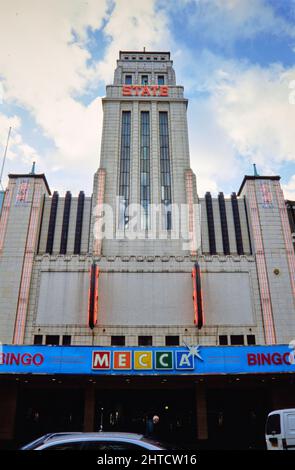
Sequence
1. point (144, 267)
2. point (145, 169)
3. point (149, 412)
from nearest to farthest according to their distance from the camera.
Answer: point (149, 412)
point (144, 267)
point (145, 169)

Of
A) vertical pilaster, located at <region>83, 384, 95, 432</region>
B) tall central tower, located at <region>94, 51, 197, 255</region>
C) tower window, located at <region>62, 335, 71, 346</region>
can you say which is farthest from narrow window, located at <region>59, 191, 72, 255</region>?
vertical pilaster, located at <region>83, 384, 95, 432</region>

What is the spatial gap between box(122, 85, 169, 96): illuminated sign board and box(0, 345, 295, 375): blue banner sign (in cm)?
3442

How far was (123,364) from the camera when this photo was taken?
1041 inches

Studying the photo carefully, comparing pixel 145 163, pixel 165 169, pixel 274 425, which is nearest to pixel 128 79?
pixel 145 163

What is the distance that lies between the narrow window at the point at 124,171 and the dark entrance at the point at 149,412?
17018mm

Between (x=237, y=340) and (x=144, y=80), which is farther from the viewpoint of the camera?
(x=144, y=80)

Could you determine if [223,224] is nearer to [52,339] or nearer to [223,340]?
[223,340]

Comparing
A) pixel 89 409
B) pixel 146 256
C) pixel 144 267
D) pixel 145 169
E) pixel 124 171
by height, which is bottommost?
pixel 89 409

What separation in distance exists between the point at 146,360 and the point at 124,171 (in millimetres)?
23259

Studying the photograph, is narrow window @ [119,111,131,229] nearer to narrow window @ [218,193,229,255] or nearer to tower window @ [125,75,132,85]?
tower window @ [125,75,132,85]

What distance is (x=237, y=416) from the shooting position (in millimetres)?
30219

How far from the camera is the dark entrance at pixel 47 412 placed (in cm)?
2966

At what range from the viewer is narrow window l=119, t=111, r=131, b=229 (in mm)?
39594

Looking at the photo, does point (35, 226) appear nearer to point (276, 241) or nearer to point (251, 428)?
point (276, 241)
